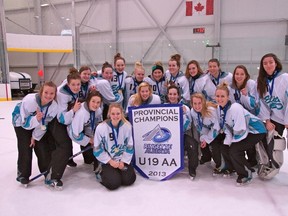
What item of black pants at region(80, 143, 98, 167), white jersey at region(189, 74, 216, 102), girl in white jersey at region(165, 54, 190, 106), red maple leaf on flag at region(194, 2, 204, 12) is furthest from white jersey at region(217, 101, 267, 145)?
red maple leaf on flag at region(194, 2, 204, 12)

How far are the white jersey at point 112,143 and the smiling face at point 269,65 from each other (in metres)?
1.50

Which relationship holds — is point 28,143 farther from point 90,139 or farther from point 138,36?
point 138,36

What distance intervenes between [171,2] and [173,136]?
36.7 ft

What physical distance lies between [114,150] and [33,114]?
86 centimetres

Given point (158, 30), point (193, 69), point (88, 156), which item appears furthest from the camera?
point (158, 30)

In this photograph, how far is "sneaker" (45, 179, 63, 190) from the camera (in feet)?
9.29

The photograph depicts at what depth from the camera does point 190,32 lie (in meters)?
12.9

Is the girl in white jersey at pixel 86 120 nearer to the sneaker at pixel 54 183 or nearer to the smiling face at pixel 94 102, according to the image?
the smiling face at pixel 94 102

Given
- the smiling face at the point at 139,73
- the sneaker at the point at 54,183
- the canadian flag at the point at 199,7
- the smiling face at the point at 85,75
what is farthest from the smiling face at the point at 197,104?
the canadian flag at the point at 199,7

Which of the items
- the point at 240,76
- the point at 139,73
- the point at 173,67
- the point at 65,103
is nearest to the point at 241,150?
the point at 240,76

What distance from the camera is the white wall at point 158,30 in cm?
1123

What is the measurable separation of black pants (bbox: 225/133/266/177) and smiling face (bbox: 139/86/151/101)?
3.49 feet

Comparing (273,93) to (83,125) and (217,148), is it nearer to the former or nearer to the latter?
(217,148)

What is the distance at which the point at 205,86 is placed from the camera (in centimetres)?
371
